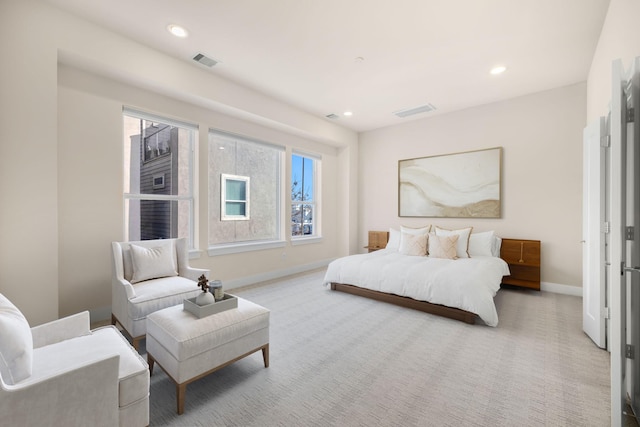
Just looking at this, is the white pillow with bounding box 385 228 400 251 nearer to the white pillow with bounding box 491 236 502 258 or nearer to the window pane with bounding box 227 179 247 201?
the white pillow with bounding box 491 236 502 258

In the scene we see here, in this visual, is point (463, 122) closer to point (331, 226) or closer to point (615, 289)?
point (331, 226)

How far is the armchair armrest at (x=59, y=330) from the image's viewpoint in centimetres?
166

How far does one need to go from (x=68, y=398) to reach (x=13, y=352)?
0.97 feet

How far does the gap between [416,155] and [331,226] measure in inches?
92.7

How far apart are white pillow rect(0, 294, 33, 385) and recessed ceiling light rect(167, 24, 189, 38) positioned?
2796 mm

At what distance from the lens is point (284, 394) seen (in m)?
1.90

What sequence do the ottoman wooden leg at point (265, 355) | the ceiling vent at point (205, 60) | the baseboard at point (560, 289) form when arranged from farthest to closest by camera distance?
the baseboard at point (560, 289), the ceiling vent at point (205, 60), the ottoman wooden leg at point (265, 355)

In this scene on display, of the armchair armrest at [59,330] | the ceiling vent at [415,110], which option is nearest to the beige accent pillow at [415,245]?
the ceiling vent at [415,110]

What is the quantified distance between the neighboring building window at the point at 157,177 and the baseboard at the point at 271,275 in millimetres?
908

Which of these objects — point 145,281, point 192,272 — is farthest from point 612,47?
point 145,281

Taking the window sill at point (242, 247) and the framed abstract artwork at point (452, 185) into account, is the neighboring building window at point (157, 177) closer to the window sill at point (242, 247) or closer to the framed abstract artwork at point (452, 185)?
the window sill at point (242, 247)

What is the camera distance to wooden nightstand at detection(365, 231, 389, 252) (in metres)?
5.95

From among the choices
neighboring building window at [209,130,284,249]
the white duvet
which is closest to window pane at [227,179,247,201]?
neighboring building window at [209,130,284,249]

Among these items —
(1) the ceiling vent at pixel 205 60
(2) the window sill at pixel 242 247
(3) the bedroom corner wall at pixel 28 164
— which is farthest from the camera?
(2) the window sill at pixel 242 247
